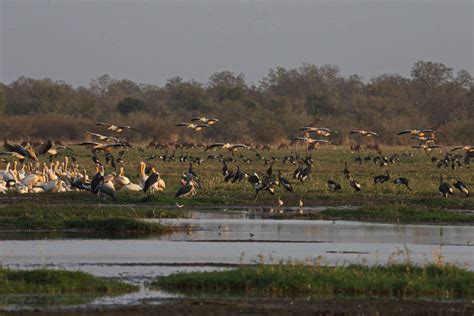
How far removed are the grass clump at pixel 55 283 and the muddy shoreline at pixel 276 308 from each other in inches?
34.3

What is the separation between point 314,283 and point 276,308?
3.17ft

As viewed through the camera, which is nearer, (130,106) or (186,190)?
(186,190)

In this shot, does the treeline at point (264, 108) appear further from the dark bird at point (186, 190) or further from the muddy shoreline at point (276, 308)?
the muddy shoreline at point (276, 308)

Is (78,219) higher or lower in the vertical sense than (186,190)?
lower

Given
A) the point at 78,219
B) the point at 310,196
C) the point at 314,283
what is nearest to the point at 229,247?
the point at 78,219

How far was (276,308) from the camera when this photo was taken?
35.0ft

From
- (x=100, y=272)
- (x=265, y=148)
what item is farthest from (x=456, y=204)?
(x=265, y=148)

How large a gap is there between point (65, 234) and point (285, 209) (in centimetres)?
647

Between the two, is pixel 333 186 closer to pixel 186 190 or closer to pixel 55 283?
pixel 186 190

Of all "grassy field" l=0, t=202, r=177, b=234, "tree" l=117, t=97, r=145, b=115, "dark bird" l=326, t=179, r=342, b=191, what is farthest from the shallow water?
"tree" l=117, t=97, r=145, b=115

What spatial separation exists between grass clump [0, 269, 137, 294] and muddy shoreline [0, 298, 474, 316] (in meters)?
0.87

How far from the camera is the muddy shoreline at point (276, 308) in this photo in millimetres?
10297

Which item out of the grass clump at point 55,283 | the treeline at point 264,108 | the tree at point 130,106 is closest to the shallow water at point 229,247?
the grass clump at point 55,283

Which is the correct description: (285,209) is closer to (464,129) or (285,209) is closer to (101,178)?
(101,178)
